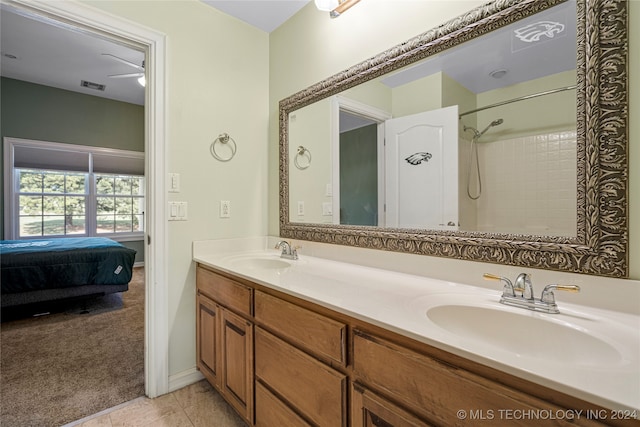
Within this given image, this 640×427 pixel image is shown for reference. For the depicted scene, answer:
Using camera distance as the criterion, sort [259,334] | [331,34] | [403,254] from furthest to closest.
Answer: [331,34]
[403,254]
[259,334]

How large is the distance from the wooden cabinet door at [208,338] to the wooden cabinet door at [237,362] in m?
0.08

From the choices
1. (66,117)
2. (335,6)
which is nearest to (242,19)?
(335,6)

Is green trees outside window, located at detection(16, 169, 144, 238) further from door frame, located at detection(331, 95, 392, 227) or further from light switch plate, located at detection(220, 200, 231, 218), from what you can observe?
door frame, located at detection(331, 95, 392, 227)

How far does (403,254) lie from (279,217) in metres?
1.06

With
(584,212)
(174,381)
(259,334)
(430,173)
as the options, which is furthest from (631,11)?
(174,381)

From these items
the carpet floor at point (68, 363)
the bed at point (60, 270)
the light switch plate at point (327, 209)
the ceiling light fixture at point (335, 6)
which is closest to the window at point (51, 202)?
the bed at point (60, 270)

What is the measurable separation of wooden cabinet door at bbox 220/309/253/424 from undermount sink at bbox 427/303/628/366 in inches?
34.8

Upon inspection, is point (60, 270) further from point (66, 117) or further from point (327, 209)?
point (327, 209)

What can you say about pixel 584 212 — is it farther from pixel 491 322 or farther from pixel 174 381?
pixel 174 381

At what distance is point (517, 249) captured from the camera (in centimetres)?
108

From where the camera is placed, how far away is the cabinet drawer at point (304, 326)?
967 mm

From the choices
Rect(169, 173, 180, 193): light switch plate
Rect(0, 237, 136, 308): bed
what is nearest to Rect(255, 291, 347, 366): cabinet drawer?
Rect(169, 173, 180, 193): light switch plate

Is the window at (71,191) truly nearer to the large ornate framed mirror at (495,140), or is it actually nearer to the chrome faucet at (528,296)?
the large ornate framed mirror at (495,140)

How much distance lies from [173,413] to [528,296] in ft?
6.03
